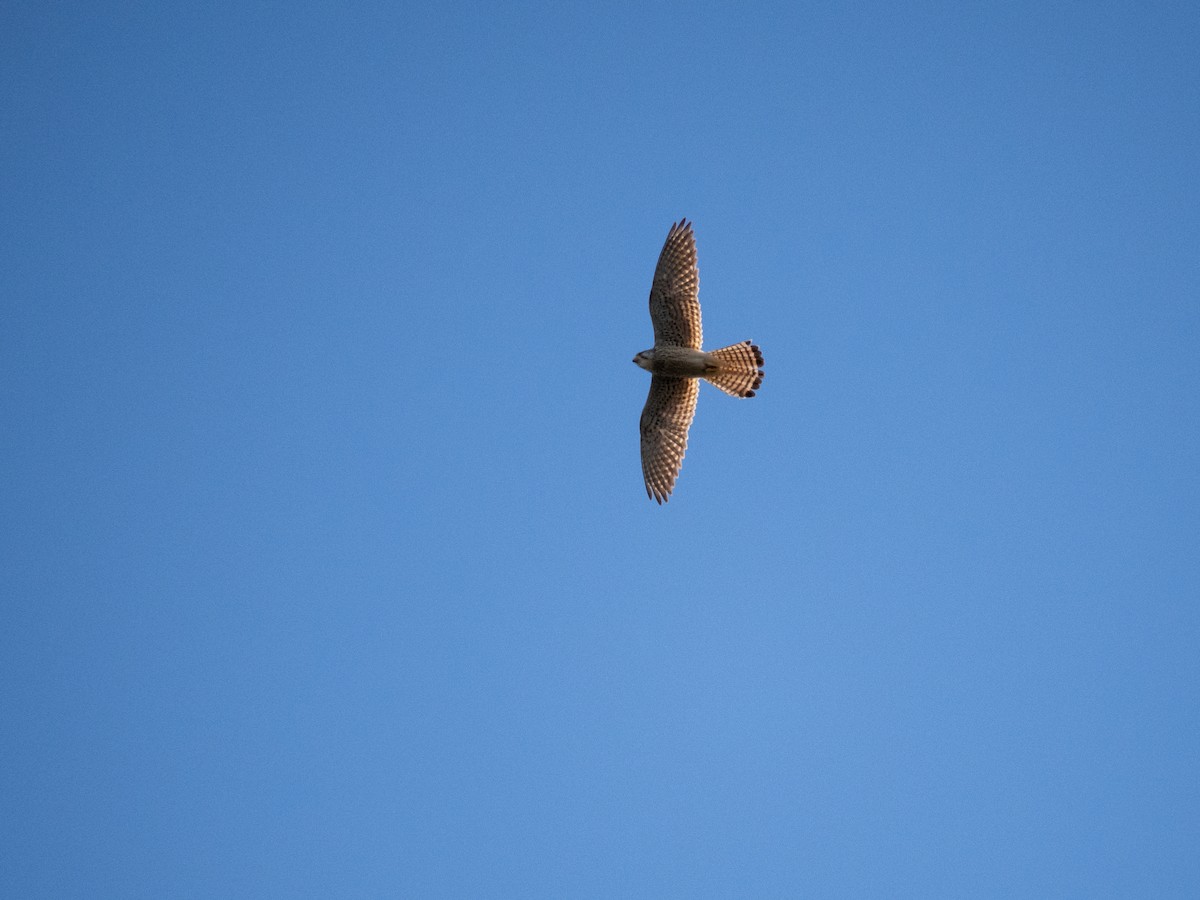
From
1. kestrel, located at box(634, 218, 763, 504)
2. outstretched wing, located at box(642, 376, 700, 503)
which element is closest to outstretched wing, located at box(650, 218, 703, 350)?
kestrel, located at box(634, 218, 763, 504)

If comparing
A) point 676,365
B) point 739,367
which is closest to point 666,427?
point 676,365

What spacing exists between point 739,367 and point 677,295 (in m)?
1.40

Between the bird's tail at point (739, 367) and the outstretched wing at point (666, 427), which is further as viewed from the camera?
the outstretched wing at point (666, 427)

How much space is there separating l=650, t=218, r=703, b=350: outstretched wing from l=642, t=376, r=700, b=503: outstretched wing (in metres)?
0.65

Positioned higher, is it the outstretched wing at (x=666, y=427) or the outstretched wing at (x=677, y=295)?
the outstretched wing at (x=677, y=295)

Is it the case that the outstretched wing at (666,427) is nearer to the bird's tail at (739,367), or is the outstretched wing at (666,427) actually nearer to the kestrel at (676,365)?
the kestrel at (676,365)

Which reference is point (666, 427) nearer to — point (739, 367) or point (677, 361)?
point (677, 361)

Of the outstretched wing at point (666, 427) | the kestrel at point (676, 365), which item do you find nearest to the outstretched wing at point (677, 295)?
the kestrel at point (676, 365)

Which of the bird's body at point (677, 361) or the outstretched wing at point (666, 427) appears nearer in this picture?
the bird's body at point (677, 361)

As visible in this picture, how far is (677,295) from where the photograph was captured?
46.9ft

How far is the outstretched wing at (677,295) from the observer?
46.7 ft

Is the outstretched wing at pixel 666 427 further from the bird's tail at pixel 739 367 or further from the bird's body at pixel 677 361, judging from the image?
the bird's tail at pixel 739 367

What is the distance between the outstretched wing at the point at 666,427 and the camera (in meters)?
14.6

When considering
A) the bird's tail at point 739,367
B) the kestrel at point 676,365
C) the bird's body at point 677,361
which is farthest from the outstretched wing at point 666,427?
the bird's tail at point 739,367
